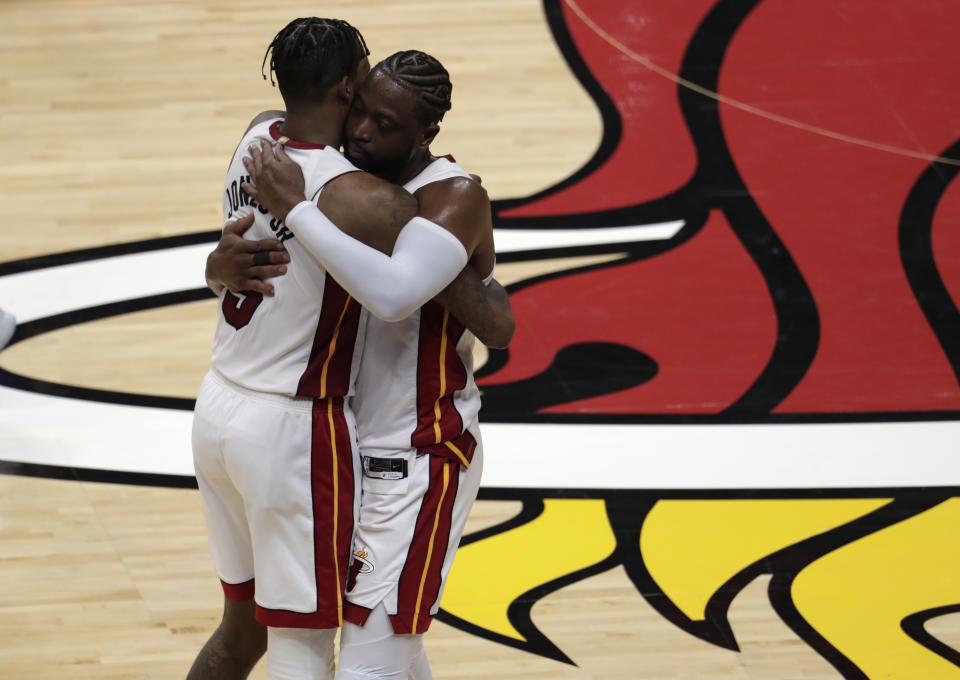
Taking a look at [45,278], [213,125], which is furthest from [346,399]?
[213,125]

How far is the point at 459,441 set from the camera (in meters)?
2.96

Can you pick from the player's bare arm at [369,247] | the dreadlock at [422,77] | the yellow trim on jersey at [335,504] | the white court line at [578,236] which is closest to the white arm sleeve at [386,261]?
the player's bare arm at [369,247]

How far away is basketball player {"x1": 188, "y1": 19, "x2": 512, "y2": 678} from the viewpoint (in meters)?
2.71

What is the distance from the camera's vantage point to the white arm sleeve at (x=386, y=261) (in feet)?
8.46

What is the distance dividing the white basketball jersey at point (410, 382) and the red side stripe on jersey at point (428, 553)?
0.18 feet

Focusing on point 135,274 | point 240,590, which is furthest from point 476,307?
point 135,274

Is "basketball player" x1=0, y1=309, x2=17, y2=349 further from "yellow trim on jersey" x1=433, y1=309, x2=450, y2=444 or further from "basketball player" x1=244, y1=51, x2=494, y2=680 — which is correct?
"yellow trim on jersey" x1=433, y1=309, x2=450, y2=444

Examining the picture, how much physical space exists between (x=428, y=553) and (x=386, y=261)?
0.65 meters

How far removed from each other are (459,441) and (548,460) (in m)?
1.86

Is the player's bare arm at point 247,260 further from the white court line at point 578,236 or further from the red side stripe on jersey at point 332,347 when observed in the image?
the white court line at point 578,236

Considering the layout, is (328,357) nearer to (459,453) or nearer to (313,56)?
(459,453)

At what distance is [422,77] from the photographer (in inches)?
106

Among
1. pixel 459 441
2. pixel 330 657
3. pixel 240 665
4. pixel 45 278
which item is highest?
pixel 459 441

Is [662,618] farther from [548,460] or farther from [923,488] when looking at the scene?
[923,488]
